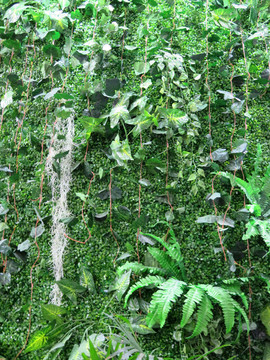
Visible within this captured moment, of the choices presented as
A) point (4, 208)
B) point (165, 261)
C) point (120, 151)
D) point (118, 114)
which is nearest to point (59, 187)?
point (4, 208)

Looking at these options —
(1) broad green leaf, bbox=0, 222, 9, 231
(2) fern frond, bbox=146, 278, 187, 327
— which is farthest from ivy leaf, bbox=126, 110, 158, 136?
(1) broad green leaf, bbox=0, 222, 9, 231

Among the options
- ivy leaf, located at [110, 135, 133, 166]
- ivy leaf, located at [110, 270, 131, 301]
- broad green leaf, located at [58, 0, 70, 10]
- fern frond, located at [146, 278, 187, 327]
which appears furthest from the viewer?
broad green leaf, located at [58, 0, 70, 10]

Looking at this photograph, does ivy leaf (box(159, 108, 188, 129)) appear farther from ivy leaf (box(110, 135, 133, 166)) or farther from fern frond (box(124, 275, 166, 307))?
fern frond (box(124, 275, 166, 307))

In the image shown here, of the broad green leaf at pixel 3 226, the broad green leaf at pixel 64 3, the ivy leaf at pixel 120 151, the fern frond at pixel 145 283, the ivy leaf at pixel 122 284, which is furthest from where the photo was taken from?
the broad green leaf at pixel 64 3

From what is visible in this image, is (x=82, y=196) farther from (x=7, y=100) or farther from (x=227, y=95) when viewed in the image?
(x=227, y=95)

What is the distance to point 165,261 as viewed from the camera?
1.66 metres

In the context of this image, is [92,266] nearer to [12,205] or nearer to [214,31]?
[12,205]

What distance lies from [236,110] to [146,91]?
547mm

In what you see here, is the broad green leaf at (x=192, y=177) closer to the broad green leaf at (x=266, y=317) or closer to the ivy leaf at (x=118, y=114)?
the ivy leaf at (x=118, y=114)

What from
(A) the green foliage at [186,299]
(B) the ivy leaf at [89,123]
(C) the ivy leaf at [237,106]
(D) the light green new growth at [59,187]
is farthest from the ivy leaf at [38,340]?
(C) the ivy leaf at [237,106]

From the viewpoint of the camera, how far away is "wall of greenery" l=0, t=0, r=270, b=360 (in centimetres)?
166

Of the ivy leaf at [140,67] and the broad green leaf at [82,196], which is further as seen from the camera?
the ivy leaf at [140,67]

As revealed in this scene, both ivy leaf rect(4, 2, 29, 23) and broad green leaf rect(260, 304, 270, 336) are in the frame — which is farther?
ivy leaf rect(4, 2, 29, 23)

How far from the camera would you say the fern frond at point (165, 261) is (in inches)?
65.1
